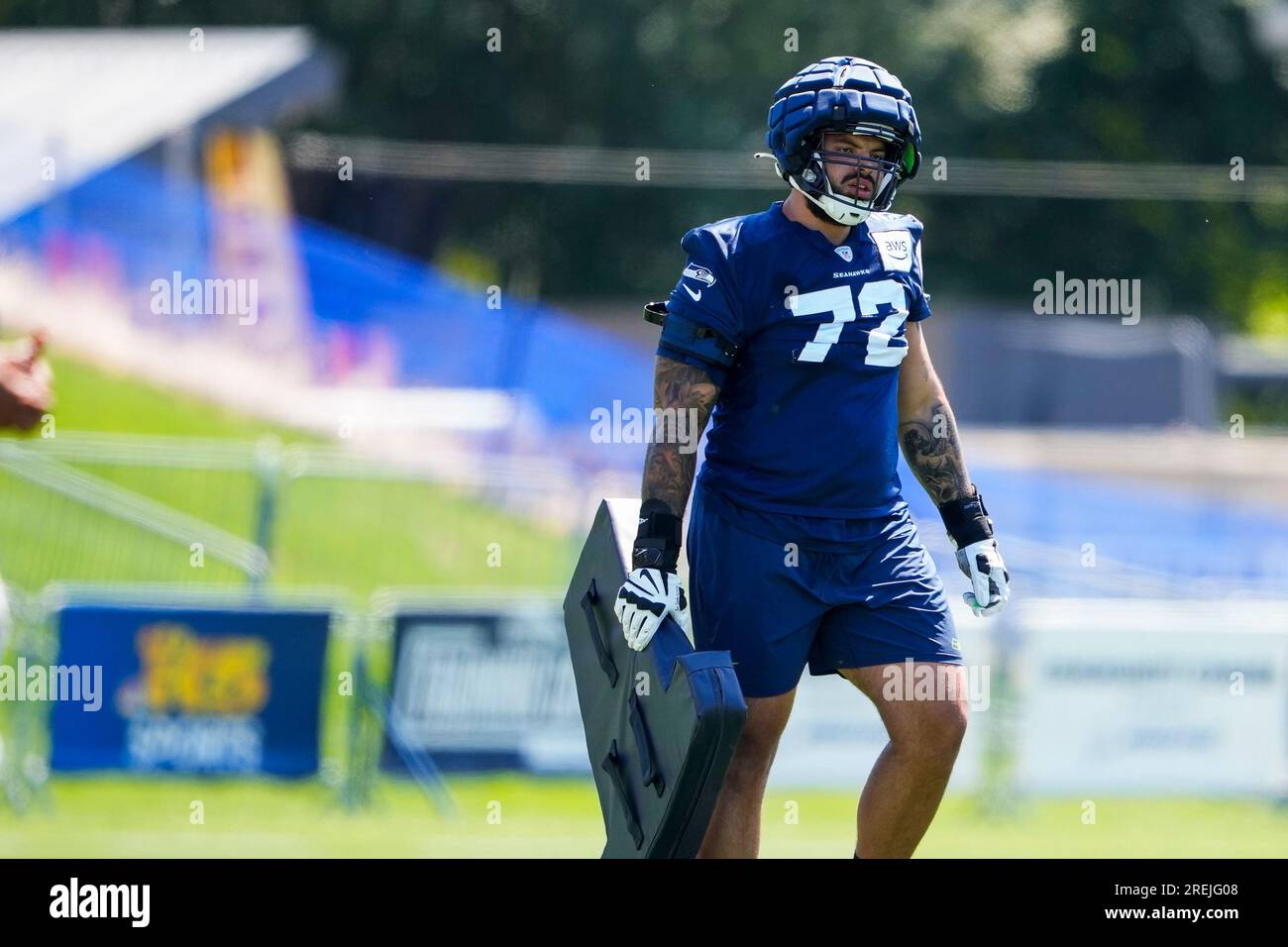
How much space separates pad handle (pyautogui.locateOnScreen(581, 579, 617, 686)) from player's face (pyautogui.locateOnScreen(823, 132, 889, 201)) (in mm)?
1247

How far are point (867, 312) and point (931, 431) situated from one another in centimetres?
54

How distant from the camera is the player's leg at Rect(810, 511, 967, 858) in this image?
4.53m

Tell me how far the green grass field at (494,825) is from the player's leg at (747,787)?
421 centimetres

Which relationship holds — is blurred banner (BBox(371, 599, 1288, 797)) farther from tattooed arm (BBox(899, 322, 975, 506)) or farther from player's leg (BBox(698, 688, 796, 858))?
player's leg (BBox(698, 688, 796, 858))

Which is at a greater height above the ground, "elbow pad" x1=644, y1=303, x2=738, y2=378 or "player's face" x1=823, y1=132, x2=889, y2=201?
"player's face" x1=823, y1=132, x2=889, y2=201

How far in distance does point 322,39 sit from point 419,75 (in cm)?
127

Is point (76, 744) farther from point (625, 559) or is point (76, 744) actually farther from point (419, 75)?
point (419, 75)

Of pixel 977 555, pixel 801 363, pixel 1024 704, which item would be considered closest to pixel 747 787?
pixel 977 555

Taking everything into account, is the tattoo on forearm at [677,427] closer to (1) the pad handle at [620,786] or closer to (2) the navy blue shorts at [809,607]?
(2) the navy blue shorts at [809,607]
